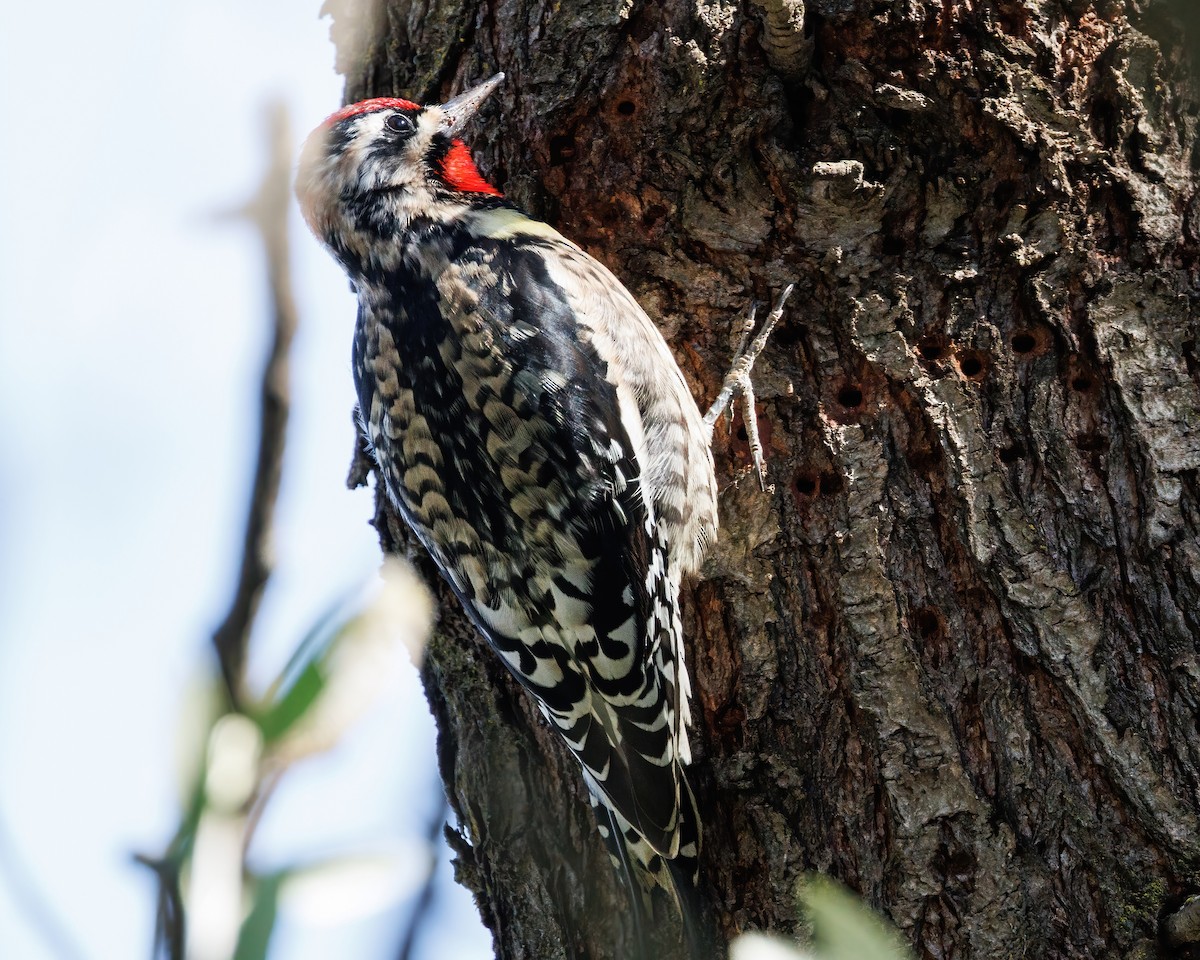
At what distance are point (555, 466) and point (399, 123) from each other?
1.13 meters

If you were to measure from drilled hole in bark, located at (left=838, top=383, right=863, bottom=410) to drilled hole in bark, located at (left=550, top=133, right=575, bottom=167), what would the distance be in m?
0.86

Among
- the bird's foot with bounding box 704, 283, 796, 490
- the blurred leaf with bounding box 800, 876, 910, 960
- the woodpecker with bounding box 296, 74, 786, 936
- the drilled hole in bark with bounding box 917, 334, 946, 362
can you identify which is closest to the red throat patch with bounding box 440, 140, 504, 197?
the woodpecker with bounding box 296, 74, 786, 936

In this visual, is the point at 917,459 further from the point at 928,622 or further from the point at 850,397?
the point at 928,622

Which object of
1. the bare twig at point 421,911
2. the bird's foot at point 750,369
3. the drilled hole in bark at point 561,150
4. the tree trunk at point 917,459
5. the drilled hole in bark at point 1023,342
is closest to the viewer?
the bare twig at point 421,911

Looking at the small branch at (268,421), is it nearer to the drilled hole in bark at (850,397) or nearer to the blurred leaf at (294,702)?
the blurred leaf at (294,702)

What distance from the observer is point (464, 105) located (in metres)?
2.97

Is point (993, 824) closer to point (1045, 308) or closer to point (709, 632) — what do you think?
point (709, 632)

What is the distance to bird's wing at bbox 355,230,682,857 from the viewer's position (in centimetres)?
266

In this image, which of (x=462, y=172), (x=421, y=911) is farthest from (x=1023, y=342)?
(x=421, y=911)

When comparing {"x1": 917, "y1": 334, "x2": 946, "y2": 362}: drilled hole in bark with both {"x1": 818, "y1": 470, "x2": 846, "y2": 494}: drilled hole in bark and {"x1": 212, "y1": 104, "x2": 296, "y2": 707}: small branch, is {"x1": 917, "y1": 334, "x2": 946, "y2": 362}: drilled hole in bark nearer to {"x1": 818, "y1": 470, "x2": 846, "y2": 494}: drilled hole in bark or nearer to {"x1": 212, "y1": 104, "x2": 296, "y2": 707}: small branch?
{"x1": 818, "y1": 470, "x2": 846, "y2": 494}: drilled hole in bark

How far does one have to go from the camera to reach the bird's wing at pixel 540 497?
2662 mm

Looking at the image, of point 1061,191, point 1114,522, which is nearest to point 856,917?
point 1114,522

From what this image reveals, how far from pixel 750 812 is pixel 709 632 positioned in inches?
15.6

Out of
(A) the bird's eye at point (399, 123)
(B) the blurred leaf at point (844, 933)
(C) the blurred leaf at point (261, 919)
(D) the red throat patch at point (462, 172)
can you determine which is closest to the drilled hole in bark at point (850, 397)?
(D) the red throat patch at point (462, 172)
